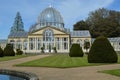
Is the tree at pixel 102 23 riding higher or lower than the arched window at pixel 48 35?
higher

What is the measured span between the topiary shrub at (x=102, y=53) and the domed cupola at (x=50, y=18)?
5301 cm

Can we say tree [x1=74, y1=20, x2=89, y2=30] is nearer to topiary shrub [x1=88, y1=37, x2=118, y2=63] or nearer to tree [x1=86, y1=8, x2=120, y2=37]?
tree [x1=86, y1=8, x2=120, y2=37]

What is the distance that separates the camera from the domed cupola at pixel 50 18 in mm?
80250

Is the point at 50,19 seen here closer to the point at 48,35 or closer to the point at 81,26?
the point at 48,35

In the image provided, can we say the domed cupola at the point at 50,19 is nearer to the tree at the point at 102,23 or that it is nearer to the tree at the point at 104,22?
the tree at the point at 102,23

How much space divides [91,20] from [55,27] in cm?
2085

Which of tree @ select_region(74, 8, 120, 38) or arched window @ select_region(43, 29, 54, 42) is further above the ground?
tree @ select_region(74, 8, 120, 38)

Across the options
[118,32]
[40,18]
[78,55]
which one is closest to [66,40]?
[40,18]

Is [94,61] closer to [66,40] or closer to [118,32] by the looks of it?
[66,40]

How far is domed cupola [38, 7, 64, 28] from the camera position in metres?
80.2

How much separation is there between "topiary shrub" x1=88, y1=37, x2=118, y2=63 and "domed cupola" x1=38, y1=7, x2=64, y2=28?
53013 millimetres

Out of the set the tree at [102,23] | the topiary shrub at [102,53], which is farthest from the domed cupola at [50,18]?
the topiary shrub at [102,53]

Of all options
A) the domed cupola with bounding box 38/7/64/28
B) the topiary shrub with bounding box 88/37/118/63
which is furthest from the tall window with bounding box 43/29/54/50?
the topiary shrub with bounding box 88/37/118/63

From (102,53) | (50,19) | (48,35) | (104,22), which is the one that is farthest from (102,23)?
(102,53)
